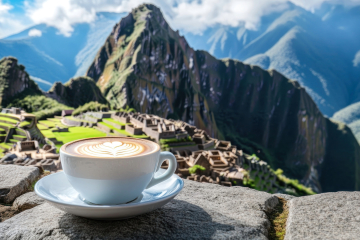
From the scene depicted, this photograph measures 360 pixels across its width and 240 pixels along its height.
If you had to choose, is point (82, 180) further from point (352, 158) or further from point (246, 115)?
point (246, 115)

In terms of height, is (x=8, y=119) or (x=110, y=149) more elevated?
(x=110, y=149)

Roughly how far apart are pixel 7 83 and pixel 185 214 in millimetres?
75384

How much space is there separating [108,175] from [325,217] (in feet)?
3.76

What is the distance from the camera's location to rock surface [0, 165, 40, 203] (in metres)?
1.92

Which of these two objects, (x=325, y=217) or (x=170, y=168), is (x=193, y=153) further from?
(x=325, y=217)

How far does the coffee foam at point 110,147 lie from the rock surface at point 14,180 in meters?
0.79

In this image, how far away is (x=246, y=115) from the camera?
460 ft

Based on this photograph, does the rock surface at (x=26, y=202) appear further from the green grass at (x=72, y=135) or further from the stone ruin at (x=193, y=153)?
the green grass at (x=72, y=135)

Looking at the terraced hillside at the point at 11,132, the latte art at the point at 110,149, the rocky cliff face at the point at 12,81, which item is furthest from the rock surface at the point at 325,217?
the rocky cliff face at the point at 12,81

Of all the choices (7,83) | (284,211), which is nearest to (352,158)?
(7,83)

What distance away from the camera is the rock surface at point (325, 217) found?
1.26 meters

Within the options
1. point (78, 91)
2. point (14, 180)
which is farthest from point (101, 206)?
point (78, 91)

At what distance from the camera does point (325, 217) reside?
1.43 meters

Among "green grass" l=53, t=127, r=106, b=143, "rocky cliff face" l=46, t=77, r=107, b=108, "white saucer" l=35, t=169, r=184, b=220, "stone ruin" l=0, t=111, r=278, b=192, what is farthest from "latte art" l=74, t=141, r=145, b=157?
"rocky cliff face" l=46, t=77, r=107, b=108
